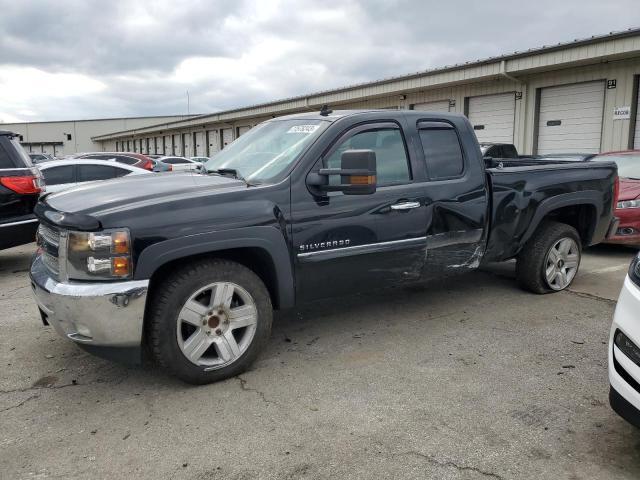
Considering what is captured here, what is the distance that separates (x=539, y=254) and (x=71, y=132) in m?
83.6

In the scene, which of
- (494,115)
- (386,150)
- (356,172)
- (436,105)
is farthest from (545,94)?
(356,172)

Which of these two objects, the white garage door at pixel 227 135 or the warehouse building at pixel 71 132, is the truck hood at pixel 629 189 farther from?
the warehouse building at pixel 71 132

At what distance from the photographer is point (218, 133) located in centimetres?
3641

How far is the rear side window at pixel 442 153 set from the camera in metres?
4.41

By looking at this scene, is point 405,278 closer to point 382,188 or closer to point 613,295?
point 382,188

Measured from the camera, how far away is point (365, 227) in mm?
3922

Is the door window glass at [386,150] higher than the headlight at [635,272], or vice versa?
the door window glass at [386,150]

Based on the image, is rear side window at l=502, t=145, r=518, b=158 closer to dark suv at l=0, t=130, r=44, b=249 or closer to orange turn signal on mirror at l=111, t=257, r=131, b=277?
dark suv at l=0, t=130, r=44, b=249

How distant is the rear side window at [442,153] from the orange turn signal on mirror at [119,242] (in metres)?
2.47

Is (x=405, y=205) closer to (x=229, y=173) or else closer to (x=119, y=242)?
(x=229, y=173)

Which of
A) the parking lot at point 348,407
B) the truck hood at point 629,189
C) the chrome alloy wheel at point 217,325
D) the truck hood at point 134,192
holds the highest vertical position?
the truck hood at point 134,192

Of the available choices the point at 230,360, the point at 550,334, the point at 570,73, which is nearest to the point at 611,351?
the point at 550,334

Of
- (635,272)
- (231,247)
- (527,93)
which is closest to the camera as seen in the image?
(635,272)

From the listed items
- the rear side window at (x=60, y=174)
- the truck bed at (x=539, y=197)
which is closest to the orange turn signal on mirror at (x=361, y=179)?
the truck bed at (x=539, y=197)
